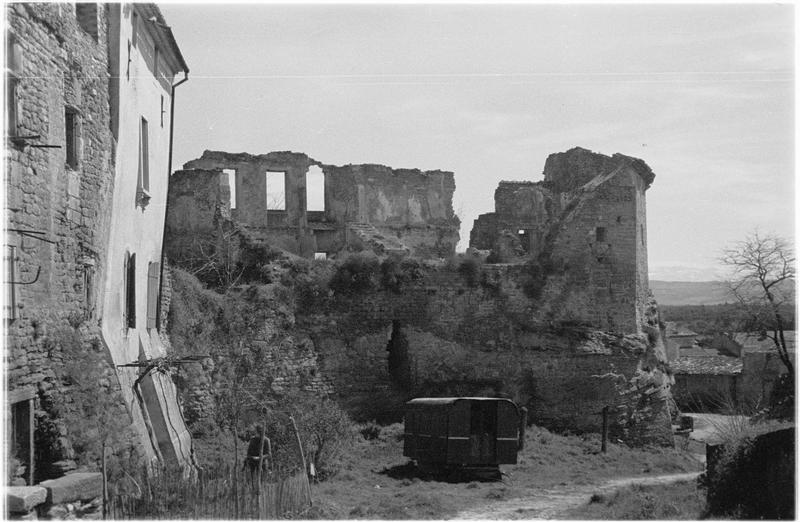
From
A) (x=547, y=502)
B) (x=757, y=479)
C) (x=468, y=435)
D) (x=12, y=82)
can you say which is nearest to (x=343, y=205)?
(x=468, y=435)

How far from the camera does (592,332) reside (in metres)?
25.0

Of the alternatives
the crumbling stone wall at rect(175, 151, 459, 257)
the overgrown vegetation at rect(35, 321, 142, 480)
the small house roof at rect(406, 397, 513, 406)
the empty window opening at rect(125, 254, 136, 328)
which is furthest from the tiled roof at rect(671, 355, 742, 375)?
the overgrown vegetation at rect(35, 321, 142, 480)

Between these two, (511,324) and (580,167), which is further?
(580,167)

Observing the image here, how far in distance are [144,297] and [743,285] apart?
49.5ft

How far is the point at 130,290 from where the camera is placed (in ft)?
55.3

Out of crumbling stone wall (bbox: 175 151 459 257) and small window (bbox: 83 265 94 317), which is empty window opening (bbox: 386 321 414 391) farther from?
small window (bbox: 83 265 94 317)

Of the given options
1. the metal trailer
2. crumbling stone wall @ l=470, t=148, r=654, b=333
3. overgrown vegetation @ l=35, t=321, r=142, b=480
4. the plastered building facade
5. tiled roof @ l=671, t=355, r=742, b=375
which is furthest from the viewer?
tiled roof @ l=671, t=355, r=742, b=375

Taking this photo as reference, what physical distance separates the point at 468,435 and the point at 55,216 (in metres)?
9.70

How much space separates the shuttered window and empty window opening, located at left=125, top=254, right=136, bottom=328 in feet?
4.26

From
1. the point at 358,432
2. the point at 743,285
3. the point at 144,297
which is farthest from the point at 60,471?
the point at 743,285

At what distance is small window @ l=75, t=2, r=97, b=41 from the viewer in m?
14.2

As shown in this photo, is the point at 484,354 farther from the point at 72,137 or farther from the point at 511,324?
the point at 72,137

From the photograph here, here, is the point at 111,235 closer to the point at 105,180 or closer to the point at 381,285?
the point at 105,180

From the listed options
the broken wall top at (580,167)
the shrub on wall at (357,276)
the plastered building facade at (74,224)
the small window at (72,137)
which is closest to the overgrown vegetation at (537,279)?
the broken wall top at (580,167)
